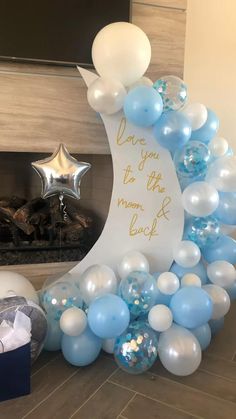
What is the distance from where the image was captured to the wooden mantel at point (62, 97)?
5.44 ft

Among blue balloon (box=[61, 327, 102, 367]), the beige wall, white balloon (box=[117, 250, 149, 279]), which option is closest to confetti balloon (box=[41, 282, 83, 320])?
blue balloon (box=[61, 327, 102, 367])

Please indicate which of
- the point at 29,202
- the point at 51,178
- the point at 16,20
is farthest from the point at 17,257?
the point at 16,20

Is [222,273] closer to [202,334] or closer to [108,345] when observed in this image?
[202,334]

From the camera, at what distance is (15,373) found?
1.29m

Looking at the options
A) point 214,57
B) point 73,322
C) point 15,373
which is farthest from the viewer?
point 214,57

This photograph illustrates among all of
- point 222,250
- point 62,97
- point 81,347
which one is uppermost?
point 62,97

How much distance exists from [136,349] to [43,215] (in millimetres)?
951

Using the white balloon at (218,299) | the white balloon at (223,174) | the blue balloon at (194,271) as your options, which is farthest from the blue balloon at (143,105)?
the white balloon at (218,299)

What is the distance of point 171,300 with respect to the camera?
5.01 feet

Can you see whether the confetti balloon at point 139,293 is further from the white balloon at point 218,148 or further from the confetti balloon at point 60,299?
the white balloon at point 218,148

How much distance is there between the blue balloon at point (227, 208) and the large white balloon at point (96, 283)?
0.59 m

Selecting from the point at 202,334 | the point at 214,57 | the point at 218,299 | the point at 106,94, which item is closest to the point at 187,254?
the point at 218,299

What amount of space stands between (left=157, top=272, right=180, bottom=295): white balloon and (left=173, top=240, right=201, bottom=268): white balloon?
13 cm

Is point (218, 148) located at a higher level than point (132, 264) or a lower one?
higher
